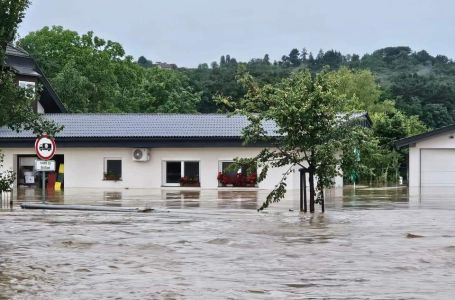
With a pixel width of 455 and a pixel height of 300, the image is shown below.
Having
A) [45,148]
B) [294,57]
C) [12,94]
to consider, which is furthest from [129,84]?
[294,57]

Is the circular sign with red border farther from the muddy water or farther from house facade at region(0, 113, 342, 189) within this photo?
house facade at region(0, 113, 342, 189)

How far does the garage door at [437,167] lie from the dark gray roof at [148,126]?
9.22 meters

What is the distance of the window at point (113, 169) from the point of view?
49.4 meters

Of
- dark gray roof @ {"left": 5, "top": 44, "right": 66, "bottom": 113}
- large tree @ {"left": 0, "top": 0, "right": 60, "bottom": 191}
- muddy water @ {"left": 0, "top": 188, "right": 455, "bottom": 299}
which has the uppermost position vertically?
dark gray roof @ {"left": 5, "top": 44, "right": 66, "bottom": 113}

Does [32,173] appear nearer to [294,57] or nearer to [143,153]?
[143,153]

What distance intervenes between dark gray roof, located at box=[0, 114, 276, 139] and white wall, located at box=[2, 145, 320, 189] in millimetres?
888

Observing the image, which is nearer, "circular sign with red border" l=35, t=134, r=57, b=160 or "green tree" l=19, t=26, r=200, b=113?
"circular sign with red border" l=35, t=134, r=57, b=160

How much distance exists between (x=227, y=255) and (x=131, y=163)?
3438 cm

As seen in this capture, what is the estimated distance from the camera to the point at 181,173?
49062 mm

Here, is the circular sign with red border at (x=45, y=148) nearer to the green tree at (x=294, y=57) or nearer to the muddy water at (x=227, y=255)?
the muddy water at (x=227, y=255)

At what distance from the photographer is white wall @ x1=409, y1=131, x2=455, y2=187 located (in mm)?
50406

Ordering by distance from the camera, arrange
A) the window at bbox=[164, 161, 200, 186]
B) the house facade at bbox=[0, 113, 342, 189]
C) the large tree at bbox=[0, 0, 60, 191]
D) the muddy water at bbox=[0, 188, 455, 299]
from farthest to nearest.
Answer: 1. the window at bbox=[164, 161, 200, 186]
2. the house facade at bbox=[0, 113, 342, 189]
3. the large tree at bbox=[0, 0, 60, 191]
4. the muddy water at bbox=[0, 188, 455, 299]

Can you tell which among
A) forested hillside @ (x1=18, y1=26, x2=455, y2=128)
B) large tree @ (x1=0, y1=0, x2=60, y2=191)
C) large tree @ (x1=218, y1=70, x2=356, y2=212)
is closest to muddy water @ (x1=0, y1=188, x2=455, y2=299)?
large tree @ (x1=218, y1=70, x2=356, y2=212)

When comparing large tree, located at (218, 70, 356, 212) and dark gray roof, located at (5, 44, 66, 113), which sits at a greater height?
dark gray roof, located at (5, 44, 66, 113)
